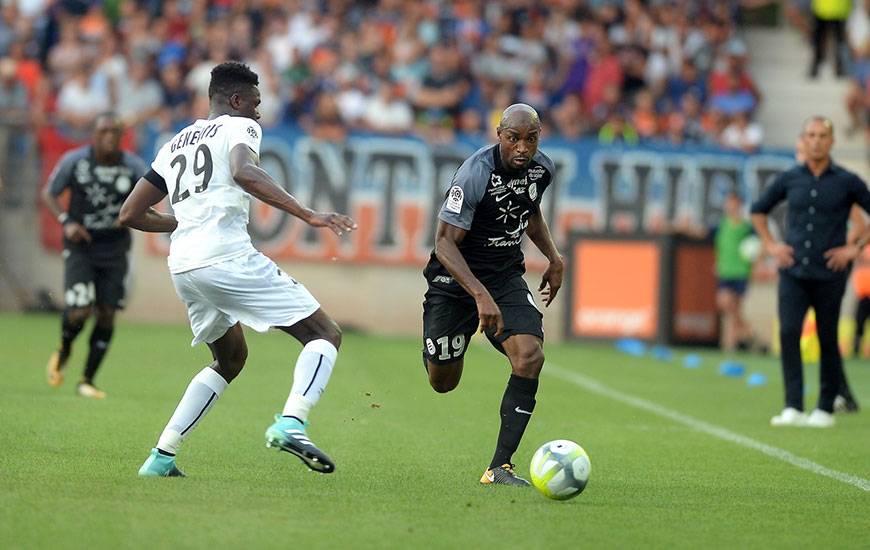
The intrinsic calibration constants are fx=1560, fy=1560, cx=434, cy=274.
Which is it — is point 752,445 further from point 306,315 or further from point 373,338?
point 373,338

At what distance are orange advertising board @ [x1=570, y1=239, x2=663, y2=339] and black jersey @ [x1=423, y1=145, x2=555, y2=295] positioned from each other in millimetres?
14028

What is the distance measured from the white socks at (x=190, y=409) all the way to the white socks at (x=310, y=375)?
620 mm

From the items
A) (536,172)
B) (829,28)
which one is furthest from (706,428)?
(829,28)

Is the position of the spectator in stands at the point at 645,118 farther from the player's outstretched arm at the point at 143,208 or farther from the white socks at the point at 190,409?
the white socks at the point at 190,409

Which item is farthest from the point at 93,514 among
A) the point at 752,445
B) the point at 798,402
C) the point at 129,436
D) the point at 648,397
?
the point at 648,397

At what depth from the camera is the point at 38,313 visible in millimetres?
23641

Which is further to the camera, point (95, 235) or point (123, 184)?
point (95, 235)

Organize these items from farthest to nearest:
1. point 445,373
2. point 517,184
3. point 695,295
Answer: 1. point 695,295
2. point 445,373
3. point 517,184

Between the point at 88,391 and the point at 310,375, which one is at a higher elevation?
the point at 310,375

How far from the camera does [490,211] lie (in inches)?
357

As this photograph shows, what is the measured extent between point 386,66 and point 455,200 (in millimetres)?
16813

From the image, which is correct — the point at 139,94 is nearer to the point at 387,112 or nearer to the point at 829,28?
the point at 387,112

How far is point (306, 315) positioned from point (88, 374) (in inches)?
231

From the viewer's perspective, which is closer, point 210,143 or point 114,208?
point 210,143
